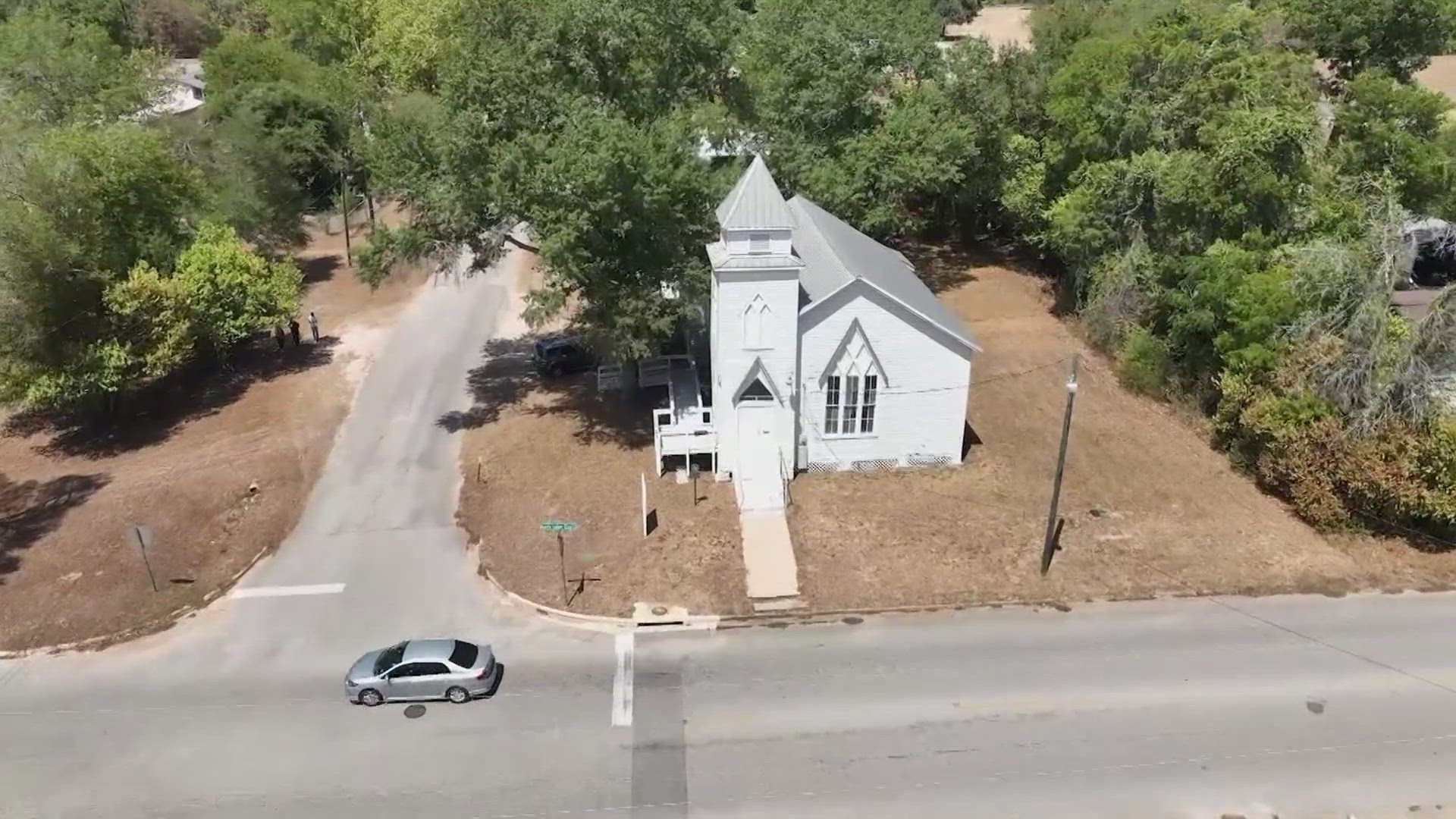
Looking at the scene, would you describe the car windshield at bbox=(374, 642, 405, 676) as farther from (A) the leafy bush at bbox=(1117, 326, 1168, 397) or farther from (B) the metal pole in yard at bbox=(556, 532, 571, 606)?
(A) the leafy bush at bbox=(1117, 326, 1168, 397)

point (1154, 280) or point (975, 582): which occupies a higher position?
point (1154, 280)

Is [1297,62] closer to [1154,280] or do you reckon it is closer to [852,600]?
[1154,280]

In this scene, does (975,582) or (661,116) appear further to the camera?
(661,116)

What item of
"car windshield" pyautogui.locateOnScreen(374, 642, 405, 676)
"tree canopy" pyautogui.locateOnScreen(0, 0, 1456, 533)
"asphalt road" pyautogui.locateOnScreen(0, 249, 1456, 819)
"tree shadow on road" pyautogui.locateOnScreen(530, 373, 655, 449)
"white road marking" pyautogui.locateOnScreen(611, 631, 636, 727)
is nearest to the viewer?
"asphalt road" pyautogui.locateOnScreen(0, 249, 1456, 819)

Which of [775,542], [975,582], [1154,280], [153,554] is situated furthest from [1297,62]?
[153,554]

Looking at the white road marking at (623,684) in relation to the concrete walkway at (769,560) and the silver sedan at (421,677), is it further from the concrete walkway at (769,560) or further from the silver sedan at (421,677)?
the concrete walkway at (769,560)

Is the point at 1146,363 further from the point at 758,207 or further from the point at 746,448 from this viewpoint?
the point at 758,207

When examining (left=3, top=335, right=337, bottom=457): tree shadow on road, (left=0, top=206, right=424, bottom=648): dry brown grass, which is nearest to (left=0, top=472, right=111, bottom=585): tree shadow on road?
(left=0, top=206, right=424, bottom=648): dry brown grass
